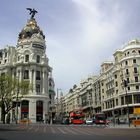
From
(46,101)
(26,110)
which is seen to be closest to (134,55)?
(46,101)

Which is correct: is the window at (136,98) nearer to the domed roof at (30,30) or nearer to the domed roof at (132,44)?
the domed roof at (132,44)

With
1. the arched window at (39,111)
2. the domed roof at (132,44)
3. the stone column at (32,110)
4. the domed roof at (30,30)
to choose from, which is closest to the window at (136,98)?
the domed roof at (132,44)

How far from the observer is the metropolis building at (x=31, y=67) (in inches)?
3430

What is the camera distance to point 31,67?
91.5 meters

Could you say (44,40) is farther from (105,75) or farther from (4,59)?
(105,75)

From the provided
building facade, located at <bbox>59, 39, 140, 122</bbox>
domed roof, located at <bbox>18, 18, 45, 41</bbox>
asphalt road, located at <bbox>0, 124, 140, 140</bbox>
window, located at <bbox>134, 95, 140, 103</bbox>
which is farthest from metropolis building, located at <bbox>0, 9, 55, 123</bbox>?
asphalt road, located at <bbox>0, 124, 140, 140</bbox>

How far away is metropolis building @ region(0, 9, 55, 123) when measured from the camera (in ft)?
286

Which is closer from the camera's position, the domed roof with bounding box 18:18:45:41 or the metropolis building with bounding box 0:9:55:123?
the metropolis building with bounding box 0:9:55:123

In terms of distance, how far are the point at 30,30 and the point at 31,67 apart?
14.6m

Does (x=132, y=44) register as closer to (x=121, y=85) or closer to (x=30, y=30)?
(x=121, y=85)

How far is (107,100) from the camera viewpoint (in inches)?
3713

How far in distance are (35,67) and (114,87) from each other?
26.7 m

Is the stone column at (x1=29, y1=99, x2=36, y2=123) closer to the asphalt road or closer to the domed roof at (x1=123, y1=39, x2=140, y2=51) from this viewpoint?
the domed roof at (x1=123, y1=39, x2=140, y2=51)

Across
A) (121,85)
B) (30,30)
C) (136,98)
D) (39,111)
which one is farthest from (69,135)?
(30,30)
